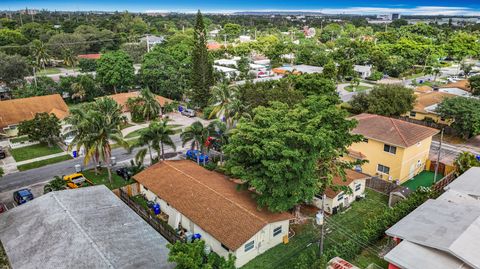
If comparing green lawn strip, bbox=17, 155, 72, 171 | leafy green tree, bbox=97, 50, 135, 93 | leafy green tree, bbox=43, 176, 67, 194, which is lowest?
green lawn strip, bbox=17, 155, 72, 171

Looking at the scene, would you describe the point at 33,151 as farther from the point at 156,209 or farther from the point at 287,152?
the point at 287,152

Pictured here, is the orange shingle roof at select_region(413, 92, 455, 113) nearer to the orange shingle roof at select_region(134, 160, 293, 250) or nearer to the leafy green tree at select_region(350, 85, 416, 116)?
the leafy green tree at select_region(350, 85, 416, 116)

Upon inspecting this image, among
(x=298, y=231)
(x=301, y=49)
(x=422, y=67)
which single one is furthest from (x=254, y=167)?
(x=422, y=67)

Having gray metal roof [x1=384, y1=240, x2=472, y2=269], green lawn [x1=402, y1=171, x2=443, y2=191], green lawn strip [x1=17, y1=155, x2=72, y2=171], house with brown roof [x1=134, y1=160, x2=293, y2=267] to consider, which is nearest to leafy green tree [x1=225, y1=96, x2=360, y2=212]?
house with brown roof [x1=134, y1=160, x2=293, y2=267]

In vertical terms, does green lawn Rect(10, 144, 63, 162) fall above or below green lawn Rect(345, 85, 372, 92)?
below

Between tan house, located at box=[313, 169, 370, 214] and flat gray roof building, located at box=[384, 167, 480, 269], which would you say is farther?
tan house, located at box=[313, 169, 370, 214]

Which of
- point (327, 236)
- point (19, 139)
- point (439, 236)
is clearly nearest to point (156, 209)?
point (327, 236)

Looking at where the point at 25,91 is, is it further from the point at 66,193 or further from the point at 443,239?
the point at 443,239
